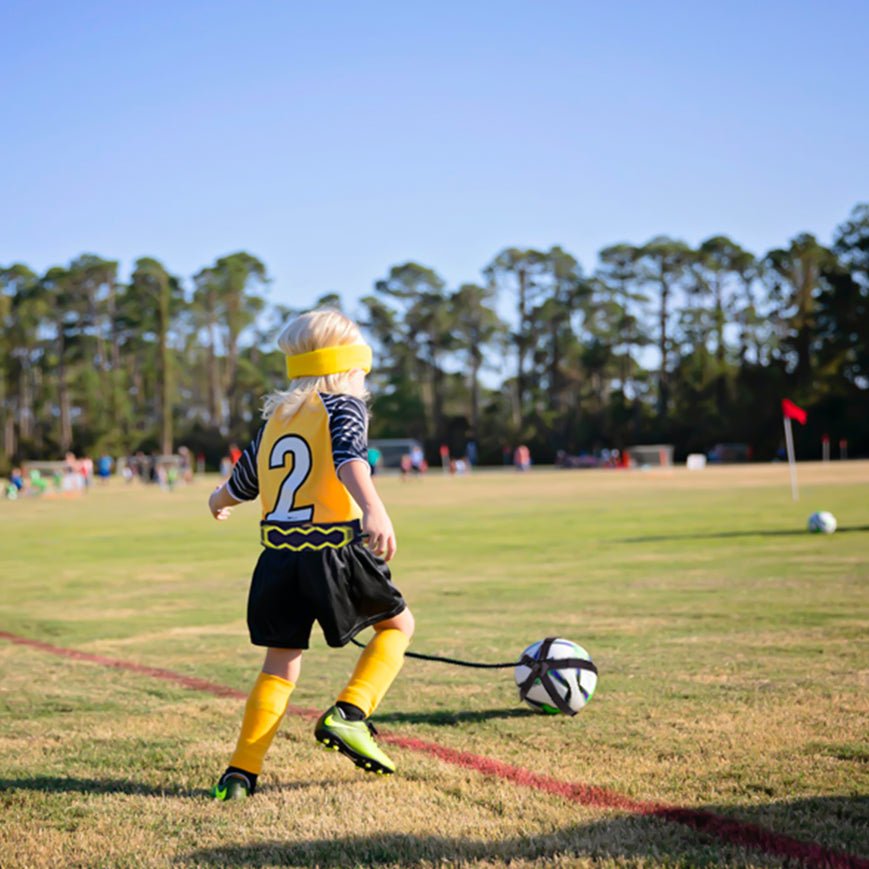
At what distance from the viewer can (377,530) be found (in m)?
4.31

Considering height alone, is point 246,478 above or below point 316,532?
above

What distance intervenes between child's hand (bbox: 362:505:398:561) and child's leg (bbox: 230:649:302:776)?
2.00 ft

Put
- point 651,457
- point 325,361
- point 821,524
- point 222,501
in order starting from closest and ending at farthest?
1. point 325,361
2. point 222,501
3. point 821,524
4. point 651,457

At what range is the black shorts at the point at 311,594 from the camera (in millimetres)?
4445

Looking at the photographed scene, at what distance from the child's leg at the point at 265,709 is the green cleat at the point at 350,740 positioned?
21 centimetres

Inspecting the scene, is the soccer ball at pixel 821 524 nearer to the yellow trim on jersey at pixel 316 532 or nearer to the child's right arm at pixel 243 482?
the child's right arm at pixel 243 482

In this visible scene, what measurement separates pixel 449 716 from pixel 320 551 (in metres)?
1.83

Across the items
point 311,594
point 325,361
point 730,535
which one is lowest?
point 730,535

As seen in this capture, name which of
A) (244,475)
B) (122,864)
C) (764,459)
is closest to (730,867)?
(122,864)

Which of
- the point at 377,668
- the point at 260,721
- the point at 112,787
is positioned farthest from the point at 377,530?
the point at 112,787

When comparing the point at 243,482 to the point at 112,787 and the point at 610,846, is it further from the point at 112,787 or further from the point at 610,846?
the point at 610,846

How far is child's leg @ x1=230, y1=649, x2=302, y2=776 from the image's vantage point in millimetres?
4445

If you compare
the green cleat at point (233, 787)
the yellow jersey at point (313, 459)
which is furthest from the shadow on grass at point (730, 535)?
the green cleat at point (233, 787)

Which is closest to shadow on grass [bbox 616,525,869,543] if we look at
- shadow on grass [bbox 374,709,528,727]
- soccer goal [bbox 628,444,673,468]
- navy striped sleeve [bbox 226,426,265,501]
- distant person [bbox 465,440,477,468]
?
shadow on grass [bbox 374,709,528,727]
